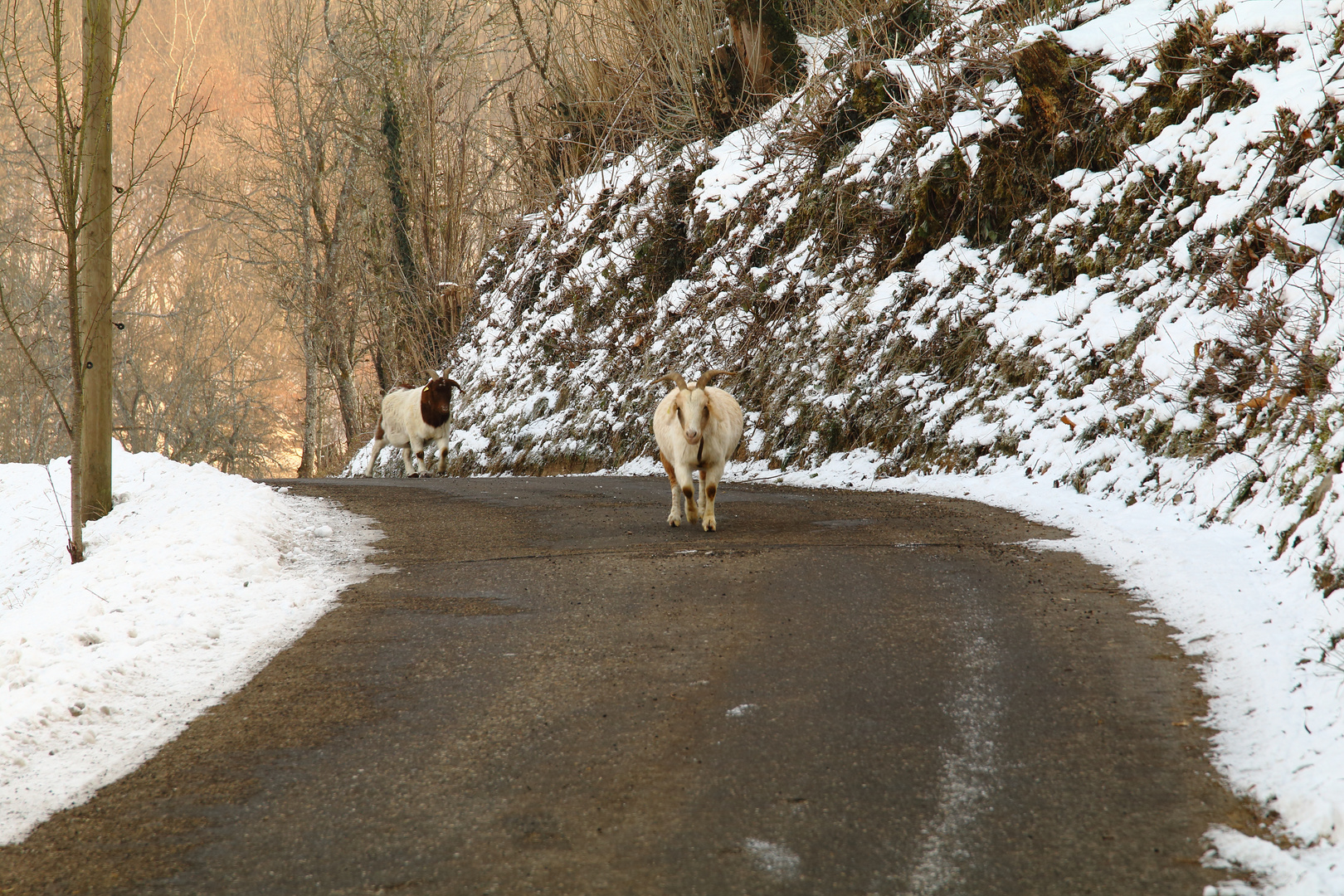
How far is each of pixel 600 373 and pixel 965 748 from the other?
56.2 feet

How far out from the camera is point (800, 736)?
429 centimetres

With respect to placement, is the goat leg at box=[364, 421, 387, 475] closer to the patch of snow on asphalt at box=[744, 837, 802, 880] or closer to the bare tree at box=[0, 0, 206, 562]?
the bare tree at box=[0, 0, 206, 562]

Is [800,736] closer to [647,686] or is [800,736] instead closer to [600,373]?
[647,686]

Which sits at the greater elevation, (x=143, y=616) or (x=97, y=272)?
(x=97, y=272)

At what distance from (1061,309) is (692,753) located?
34.3 ft

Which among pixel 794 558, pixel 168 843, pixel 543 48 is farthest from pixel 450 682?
pixel 543 48

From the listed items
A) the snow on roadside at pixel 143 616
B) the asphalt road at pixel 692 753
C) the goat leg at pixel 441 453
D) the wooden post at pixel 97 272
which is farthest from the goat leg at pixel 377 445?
the asphalt road at pixel 692 753

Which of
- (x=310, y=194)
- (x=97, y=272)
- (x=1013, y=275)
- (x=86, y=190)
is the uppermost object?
(x=310, y=194)

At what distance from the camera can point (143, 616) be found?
6.17 metres

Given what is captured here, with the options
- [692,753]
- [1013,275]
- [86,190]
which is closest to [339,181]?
[1013,275]

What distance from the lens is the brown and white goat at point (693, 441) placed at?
9445mm

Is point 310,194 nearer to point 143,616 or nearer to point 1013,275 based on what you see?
point 1013,275

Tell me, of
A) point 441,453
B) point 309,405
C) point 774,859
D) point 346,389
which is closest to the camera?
point 774,859

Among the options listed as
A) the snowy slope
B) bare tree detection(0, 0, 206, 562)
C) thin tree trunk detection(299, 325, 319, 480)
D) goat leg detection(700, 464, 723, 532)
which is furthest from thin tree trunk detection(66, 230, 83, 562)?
thin tree trunk detection(299, 325, 319, 480)
